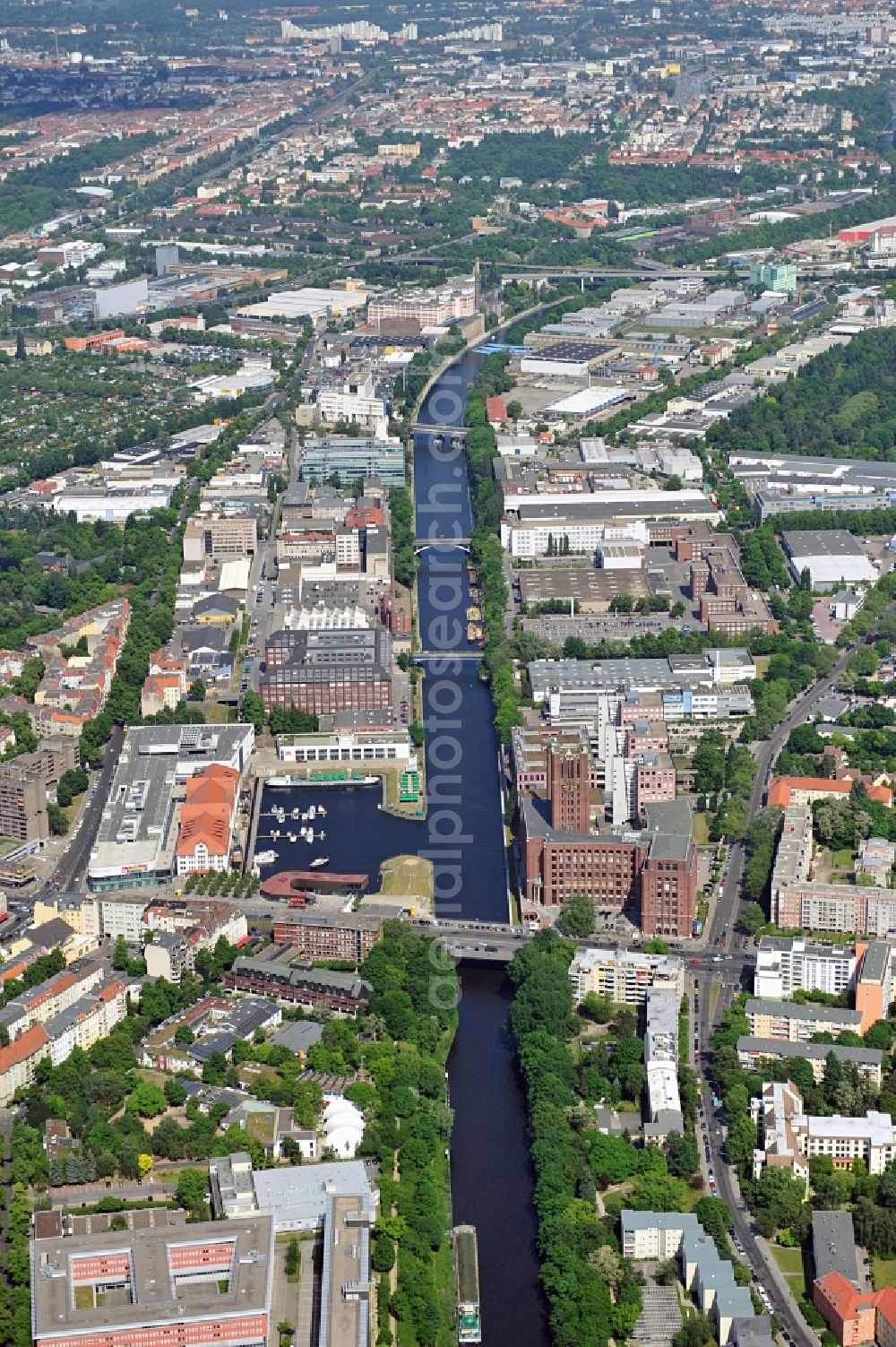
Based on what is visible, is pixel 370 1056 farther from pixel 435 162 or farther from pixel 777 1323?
pixel 435 162

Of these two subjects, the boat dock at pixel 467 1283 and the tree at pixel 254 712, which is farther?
the tree at pixel 254 712

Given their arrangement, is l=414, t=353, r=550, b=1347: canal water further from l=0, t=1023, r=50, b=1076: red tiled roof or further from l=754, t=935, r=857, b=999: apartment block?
l=0, t=1023, r=50, b=1076: red tiled roof

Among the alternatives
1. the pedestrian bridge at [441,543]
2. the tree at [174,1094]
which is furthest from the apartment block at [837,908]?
the pedestrian bridge at [441,543]

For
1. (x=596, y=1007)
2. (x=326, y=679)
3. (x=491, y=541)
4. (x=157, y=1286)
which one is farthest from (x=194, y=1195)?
(x=491, y=541)

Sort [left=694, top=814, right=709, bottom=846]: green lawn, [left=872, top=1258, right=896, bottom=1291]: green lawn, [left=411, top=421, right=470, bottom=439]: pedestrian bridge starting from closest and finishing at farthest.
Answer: [left=872, top=1258, right=896, bottom=1291]: green lawn → [left=694, top=814, right=709, bottom=846]: green lawn → [left=411, top=421, right=470, bottom=439]: pedestrian bridge

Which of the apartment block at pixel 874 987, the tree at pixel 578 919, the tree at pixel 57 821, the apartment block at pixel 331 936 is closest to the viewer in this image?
the apartment block at pixel 874 987

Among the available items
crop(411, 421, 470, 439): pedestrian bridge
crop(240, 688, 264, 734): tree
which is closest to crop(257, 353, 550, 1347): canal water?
crop(240, 688, 264, 734): tree

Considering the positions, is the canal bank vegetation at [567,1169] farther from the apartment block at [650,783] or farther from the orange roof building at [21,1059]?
the orange roof building at [21,1059]
